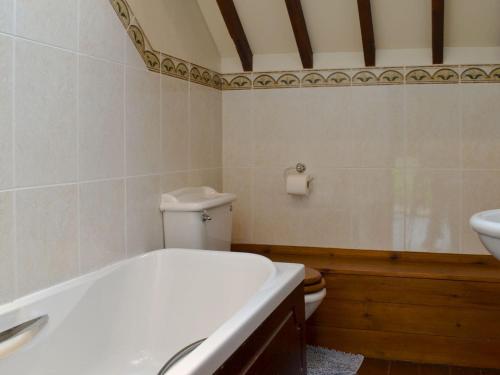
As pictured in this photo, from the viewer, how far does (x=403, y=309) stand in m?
2.77

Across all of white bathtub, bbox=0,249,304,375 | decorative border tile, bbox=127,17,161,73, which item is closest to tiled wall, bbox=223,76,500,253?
decorative border tile, bbox=127,17,161,73

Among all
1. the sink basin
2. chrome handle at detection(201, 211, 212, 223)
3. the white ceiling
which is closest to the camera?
the sink basin

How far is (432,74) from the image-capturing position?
3.08 m

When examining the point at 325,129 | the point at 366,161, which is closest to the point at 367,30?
the point at 325,129

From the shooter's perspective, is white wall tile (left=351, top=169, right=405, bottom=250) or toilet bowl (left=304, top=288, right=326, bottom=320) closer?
toilet bowl (left=304, top=288, right=326, bottom=320)

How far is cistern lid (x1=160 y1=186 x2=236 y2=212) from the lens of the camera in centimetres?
247

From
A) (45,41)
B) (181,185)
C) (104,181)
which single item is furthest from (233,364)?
(181,185)

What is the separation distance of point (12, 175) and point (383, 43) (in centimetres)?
230

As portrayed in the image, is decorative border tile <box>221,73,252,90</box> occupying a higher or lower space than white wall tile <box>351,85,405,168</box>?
higher

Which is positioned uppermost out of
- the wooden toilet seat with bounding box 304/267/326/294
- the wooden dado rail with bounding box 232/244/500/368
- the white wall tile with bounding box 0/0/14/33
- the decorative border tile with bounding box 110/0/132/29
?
the decorative border tile with bounding box 110/0/132/29

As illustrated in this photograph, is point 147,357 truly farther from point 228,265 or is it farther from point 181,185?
point 181,185

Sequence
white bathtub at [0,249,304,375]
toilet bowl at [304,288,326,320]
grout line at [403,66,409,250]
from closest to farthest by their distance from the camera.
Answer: white bathtub at [0,249,304,375] → toilet bowl at [304,288,326,320] → grout line at [403,66,409,250]

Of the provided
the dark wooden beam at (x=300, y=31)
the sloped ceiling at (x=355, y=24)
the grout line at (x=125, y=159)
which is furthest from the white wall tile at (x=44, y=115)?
the sloped ceiling at (x=355, y=24)

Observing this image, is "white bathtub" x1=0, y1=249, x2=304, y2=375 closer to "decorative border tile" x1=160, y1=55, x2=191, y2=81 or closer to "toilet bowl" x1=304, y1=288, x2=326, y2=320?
"toilet bowl" x1=304, y1=288, x2=326, y2=320
